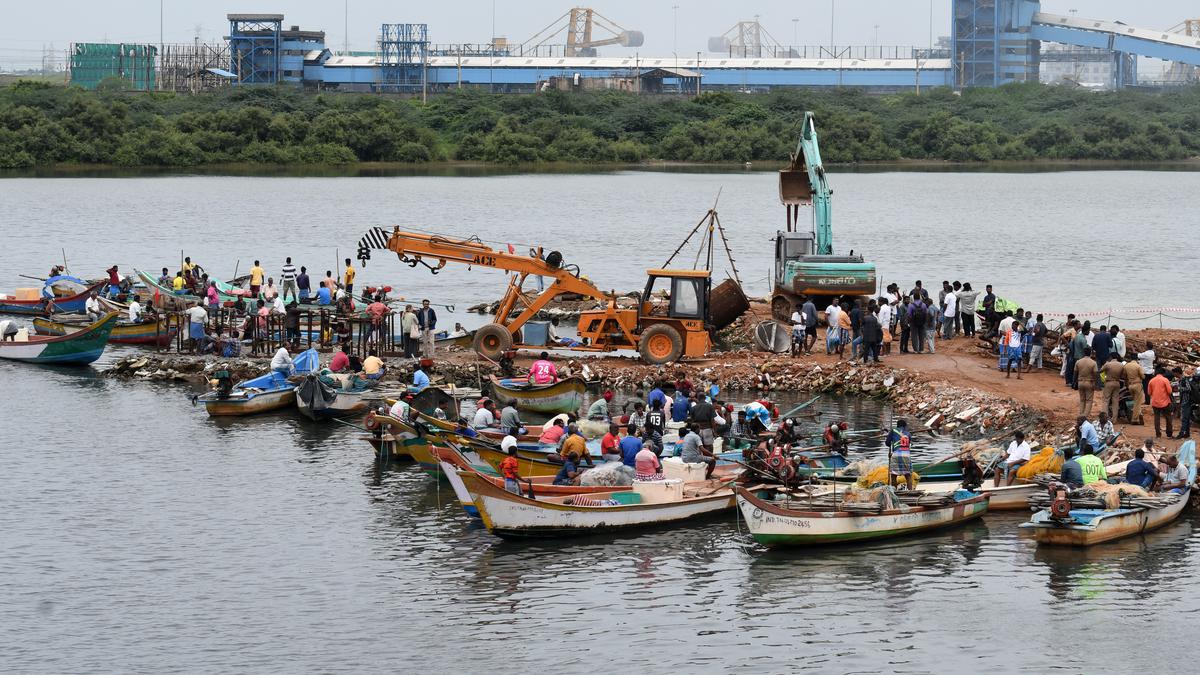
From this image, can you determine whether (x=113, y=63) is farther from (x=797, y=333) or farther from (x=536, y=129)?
(x=797, y=333)

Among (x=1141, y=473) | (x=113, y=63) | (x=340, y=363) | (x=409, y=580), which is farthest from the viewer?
(x=113, y=63)

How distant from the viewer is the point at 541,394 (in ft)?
108

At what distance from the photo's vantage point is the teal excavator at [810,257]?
39375 millimetres

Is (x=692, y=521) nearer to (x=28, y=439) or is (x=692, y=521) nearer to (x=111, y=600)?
(x=111, y=600)

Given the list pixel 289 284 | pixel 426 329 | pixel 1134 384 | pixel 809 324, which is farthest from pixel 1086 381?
pixel 289 284

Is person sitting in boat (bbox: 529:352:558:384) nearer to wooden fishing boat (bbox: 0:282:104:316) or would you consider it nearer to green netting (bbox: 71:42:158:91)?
wooden fishing boat (bbox: 0:282:104:316)

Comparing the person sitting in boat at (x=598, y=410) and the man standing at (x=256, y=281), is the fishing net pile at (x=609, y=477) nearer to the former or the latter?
the person sitting in boat at (x=598, y=410)

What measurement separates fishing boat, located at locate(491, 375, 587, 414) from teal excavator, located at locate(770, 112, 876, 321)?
9071mm

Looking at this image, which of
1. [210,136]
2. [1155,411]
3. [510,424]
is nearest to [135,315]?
[510,424]

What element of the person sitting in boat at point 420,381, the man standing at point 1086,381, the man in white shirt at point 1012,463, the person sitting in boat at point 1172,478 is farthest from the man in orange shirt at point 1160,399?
the person sitting in boat at point 420,381

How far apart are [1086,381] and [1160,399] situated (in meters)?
1.48

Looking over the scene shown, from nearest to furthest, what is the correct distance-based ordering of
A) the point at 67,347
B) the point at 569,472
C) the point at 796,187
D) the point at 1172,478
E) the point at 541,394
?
1. the point at 1172,478
2. the point at 569,472
3. the point at 541,394
4. the point at 67,347
5. the point at 796,187

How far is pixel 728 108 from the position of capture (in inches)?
5177

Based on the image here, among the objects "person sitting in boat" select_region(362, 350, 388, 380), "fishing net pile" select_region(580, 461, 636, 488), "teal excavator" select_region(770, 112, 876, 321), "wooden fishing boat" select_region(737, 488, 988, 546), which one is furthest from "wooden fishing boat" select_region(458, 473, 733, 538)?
"teal excavator" select_region(770, 112, 876, 321)
